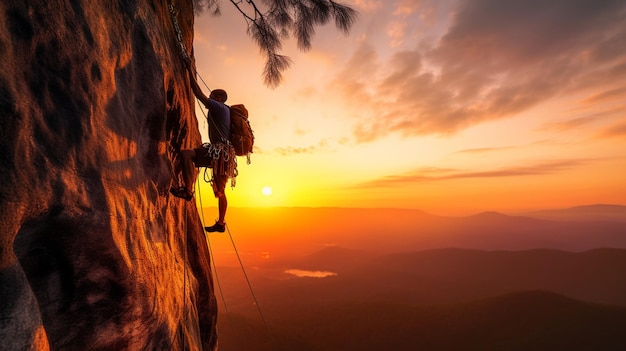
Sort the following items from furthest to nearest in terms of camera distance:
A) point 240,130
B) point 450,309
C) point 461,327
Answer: point 450,309
point 461,327
point 240,130

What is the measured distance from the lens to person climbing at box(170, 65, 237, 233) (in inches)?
215

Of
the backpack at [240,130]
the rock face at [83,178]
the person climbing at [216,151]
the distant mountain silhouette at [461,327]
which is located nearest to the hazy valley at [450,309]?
the distant mountain silhouette at [461,327]

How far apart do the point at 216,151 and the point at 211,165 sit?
15.1 inches

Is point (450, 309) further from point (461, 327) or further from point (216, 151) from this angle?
point (216, 151)

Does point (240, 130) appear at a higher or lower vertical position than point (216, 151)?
higher

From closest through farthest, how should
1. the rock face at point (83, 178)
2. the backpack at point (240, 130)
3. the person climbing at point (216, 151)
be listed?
1. the rock face at point (83, 178)
2. the person climbing at point (216, 151)
3. the backpack at point (240, 130)

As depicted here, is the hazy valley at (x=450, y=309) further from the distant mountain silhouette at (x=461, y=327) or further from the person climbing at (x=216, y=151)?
the person climbing at (x=216, y=151)

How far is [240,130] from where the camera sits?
6.21 meters

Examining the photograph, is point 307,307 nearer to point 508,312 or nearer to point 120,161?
point 508,312

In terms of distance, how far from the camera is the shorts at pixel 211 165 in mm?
5540

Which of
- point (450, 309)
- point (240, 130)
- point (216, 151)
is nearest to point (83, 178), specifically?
point (216, 151)

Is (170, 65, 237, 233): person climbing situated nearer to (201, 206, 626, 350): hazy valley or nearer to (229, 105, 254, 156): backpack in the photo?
(229, 105, 254, 156): backpack

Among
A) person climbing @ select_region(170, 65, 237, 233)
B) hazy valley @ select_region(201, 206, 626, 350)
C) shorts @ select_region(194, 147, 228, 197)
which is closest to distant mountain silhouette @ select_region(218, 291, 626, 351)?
hazy valley @ select_region(201, 206, 626, 350)

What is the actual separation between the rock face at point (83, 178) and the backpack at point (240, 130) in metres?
1.62
